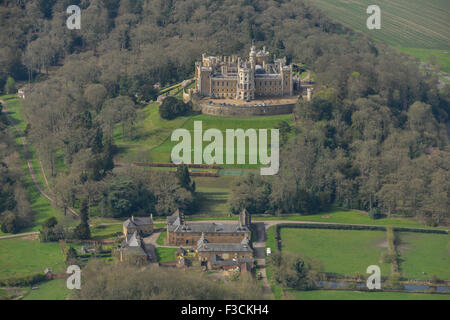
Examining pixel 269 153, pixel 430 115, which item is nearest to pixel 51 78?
pixel 269 153

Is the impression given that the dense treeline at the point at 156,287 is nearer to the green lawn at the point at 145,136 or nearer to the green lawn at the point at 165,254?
the green lawn at the point at 165,254

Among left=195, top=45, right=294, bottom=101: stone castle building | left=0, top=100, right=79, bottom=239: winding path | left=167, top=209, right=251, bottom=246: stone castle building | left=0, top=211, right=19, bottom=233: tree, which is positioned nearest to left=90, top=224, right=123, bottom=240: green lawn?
left=0, top=100, right=79, bottom=239: winding path

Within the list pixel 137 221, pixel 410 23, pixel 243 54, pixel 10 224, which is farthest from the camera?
pixel 410 23

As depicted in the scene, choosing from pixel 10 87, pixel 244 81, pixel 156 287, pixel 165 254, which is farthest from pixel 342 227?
pixel 10 87

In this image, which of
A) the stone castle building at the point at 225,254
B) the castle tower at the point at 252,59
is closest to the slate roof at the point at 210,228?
the stone castle building at the point at 225,254

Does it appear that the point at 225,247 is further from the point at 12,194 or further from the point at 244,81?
the point at 244,81
